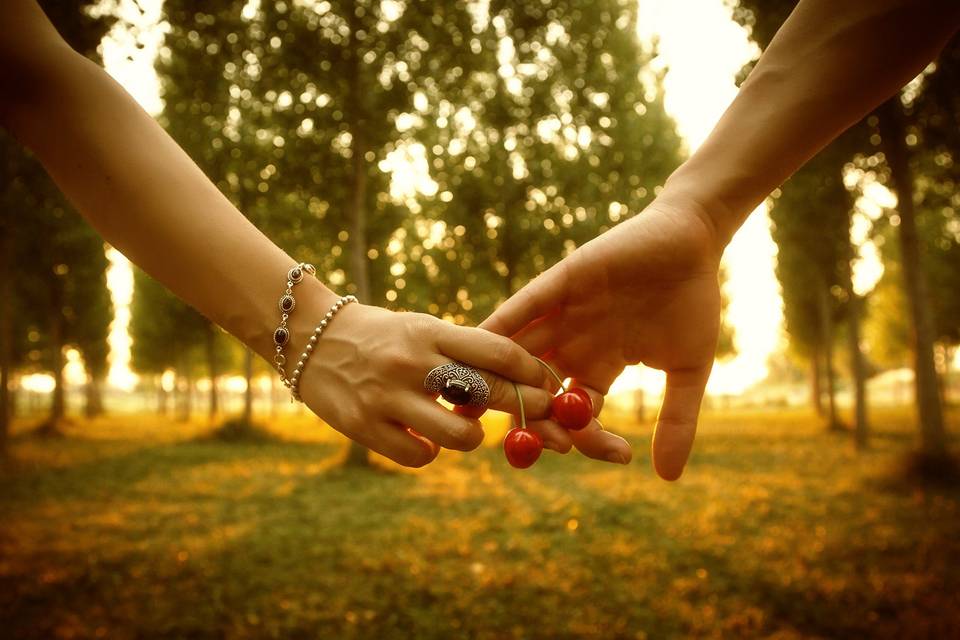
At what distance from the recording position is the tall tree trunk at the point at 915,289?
9.77m

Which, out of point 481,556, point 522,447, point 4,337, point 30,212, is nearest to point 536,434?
point 522,447

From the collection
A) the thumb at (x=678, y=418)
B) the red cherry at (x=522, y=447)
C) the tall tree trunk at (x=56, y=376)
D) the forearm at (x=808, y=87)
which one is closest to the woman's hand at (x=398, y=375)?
the red cherry at (x=522, y=447)

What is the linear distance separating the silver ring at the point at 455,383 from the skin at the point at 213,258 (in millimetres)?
29

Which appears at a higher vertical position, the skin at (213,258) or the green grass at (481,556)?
the skin at (213,258)

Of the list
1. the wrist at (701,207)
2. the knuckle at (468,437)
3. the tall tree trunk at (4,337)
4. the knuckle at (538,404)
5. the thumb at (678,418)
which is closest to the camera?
the knuckle at (468,437)

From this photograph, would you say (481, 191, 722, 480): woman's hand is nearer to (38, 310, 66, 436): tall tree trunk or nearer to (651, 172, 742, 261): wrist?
(651, 172, 742, 261): wrist

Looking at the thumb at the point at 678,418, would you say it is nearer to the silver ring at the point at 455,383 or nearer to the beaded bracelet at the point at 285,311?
the silver ring at the point at 455,383

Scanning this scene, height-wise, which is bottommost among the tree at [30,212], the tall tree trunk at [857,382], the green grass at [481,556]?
the green grass at [481,556]

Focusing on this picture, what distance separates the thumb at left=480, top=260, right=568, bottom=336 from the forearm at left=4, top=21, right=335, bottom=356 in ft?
1.91

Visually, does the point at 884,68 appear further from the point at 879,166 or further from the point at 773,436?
the point at 773,436

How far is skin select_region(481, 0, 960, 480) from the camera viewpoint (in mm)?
1653

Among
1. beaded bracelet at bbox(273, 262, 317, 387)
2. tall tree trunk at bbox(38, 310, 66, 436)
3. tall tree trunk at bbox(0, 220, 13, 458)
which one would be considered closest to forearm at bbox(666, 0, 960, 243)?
beaded bracelet at bbox(273, 262, 317, 387)

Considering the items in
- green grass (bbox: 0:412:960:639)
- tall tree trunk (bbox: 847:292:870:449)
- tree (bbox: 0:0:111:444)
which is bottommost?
green grass (bbox: 0:412:960:639)

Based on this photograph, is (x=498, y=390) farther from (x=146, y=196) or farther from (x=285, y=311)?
(x=146, y=196)
